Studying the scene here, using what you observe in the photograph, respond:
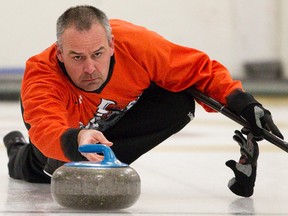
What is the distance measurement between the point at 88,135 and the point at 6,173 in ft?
5.13

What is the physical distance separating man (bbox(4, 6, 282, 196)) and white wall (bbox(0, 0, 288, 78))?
222 inches

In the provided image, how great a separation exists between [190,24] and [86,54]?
7052mm

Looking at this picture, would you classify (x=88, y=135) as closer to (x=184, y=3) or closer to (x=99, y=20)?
(x=99, y=20)

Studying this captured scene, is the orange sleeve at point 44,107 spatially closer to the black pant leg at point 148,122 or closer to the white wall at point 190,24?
the black pant leg at point 148,122

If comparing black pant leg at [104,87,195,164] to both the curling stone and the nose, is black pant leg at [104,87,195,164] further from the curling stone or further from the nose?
the curling stone

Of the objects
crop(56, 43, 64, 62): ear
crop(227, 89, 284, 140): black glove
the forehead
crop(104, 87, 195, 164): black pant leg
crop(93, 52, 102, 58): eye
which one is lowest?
crop(104, 87, 195, 164): black pant leg

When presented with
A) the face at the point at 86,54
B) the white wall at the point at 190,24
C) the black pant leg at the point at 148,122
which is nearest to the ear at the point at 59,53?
the face at the point at 86,54

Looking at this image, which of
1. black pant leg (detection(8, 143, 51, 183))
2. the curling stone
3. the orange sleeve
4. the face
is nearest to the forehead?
the face

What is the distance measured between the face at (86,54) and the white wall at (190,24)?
21.3 feet

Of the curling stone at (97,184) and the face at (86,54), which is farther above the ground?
the face at (86,54)

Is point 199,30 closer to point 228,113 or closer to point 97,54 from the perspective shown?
point 228,113

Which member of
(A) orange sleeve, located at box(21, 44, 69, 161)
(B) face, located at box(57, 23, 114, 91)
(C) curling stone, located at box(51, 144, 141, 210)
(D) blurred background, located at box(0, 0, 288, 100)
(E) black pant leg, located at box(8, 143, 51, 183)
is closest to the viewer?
(C) curling stone, located at box(51, 144, 141, 210)

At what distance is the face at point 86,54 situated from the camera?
2986mm

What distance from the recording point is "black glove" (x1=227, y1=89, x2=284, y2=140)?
315 centimetres
